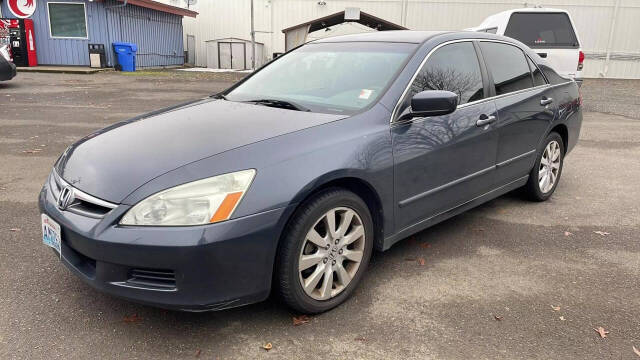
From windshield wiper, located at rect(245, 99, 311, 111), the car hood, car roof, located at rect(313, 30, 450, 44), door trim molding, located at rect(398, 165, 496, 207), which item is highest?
car roof, located at rect(313, 30, 450, 44)

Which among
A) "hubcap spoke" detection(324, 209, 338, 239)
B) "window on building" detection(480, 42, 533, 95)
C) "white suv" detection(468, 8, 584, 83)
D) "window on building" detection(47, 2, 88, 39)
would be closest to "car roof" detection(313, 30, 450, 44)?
"window on building" detection(480, 42, 533, 95)

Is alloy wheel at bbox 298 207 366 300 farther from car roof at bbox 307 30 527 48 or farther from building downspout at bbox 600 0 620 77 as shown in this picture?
building downspout at bbox 600 0 620 77

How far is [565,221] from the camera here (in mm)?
4441

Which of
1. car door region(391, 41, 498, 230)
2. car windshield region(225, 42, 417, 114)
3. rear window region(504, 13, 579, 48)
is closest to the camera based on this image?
car door region(391, 41, 498, 230)

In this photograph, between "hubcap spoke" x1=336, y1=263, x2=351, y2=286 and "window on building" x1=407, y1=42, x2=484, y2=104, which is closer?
"hubcap spoke" x1=336, y1=263, x2=351, y2=286

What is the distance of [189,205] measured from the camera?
2.34 metres

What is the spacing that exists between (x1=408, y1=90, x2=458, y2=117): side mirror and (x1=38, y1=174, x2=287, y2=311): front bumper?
1.18 metres

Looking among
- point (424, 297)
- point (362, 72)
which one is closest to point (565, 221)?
point (424, 297)

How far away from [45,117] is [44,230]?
7659 mm

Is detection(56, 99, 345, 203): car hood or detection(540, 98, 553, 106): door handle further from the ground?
detection(540, 98, 553, 106): door handle

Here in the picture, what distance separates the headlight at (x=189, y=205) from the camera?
2.32 meters

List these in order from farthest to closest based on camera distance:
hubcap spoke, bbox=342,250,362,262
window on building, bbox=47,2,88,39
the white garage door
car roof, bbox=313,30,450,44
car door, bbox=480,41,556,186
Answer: the white garage door, window on building, bbox=47,2,88,39, car door, bbox=480,41,556,186, car roof, bbox=313,30,450,44, hubcap spoke, bbox=342,250,362,262

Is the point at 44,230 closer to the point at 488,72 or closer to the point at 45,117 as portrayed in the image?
the point at 488,72

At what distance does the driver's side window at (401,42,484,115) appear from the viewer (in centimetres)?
346
